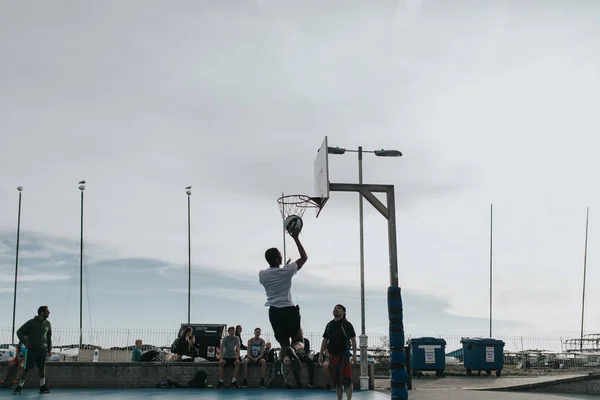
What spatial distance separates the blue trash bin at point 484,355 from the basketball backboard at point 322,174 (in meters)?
→ 10.5

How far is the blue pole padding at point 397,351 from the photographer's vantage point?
8602 mm

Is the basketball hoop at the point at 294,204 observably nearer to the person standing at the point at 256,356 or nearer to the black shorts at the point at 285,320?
the person standing at the point at 256,356

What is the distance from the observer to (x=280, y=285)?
683 cm

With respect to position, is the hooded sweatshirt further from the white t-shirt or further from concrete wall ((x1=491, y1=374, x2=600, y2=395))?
concrete wall ((x1=491, y1=374, x2=600, y2=395))

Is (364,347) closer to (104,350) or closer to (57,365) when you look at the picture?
(57,365)

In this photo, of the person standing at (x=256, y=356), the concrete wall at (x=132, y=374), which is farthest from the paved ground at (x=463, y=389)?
the person standing at (x=256, y=356)

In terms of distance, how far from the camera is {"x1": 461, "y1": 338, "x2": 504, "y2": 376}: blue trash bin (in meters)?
21.1

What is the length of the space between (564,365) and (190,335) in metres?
17.8

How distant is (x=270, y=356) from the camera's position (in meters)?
16.7

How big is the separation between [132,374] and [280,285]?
10436mm

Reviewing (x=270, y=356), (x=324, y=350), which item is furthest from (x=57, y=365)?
(x=324, y=350)

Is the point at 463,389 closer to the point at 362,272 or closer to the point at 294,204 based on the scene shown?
the point at 362,272

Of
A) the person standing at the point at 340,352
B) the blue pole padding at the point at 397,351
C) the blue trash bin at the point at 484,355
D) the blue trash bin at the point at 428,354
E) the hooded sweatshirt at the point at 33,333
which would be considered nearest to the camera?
the blue pole padding at the point at 397,351

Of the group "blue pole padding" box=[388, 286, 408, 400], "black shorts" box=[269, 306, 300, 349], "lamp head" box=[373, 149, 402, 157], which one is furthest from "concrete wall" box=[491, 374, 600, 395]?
"black shorts" box=[269, 306, 300, 349]
